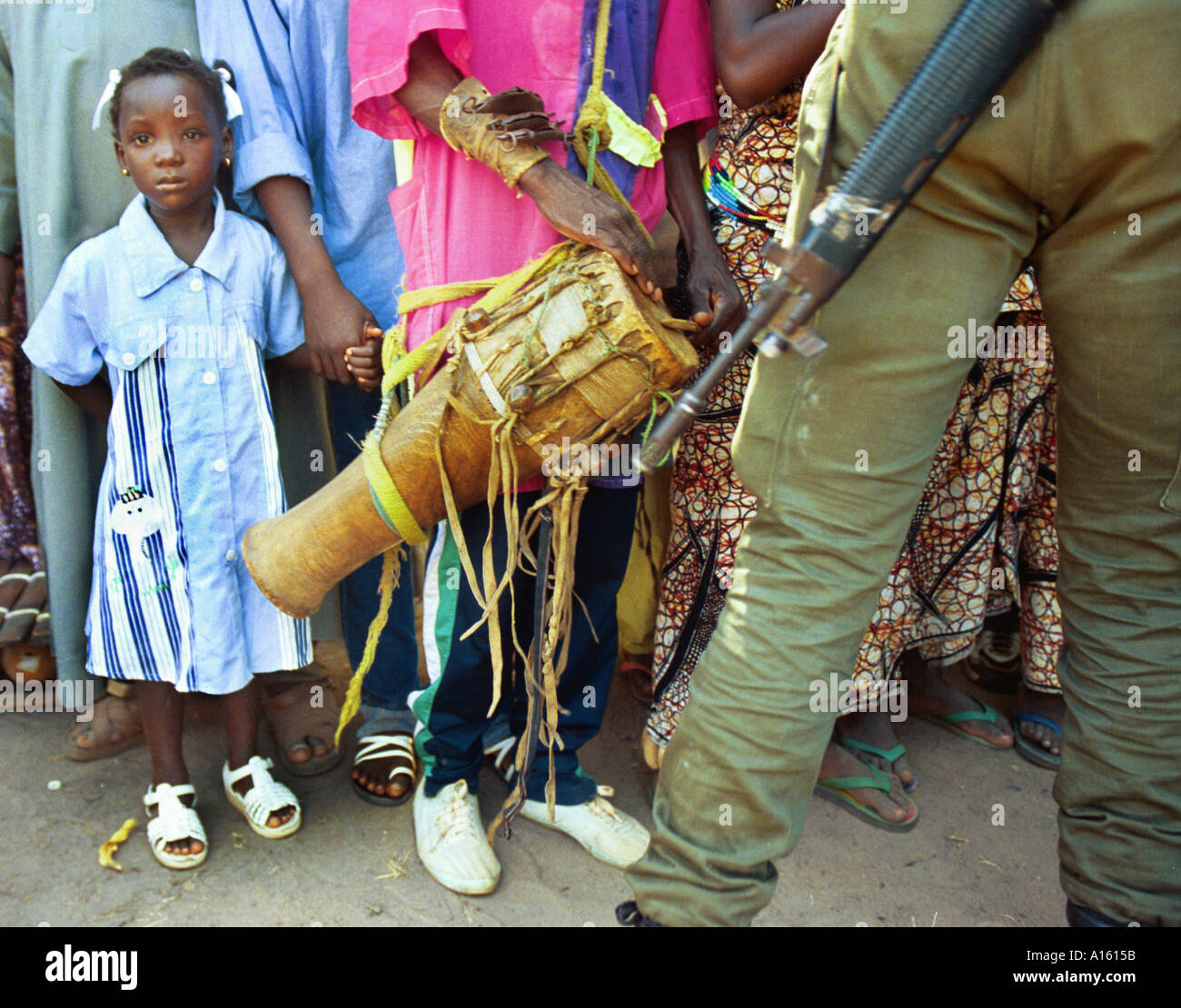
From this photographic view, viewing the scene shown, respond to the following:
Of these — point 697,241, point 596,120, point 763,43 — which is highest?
point 763,43

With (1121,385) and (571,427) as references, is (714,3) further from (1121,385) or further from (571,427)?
(1121,385)

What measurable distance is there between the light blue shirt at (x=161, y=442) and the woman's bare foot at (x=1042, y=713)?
2.00m

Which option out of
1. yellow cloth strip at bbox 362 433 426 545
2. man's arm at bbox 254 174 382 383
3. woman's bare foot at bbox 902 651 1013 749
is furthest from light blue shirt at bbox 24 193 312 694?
woman's bare foot at bbox 902 651 1013 749

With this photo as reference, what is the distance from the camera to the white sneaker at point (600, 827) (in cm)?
188

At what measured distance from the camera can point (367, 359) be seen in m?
1.79

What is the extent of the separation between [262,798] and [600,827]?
738 mm

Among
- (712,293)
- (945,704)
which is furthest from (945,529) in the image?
(712,293)

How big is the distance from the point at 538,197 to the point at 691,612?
3.43ft

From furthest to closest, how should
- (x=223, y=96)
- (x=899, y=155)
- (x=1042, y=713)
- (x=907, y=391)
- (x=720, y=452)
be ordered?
1. (x=1042, y=713)
2. (x=720, y=452)
3. (x=223, y=96)
4. (x=907, y=391)
5. (x=899, y=155)

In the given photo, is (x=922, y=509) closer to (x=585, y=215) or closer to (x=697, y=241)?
(x=697, y=241)

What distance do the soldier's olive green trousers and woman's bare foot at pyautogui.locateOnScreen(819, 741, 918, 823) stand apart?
0.70 meters

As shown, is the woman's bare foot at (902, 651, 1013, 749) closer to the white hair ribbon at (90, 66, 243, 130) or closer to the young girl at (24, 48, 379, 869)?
the young girl at (24, 48, 379, 869)

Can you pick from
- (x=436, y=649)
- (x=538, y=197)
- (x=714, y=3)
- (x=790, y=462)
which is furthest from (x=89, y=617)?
(x=714, y=3)

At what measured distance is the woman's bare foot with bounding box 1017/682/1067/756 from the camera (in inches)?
92.6
